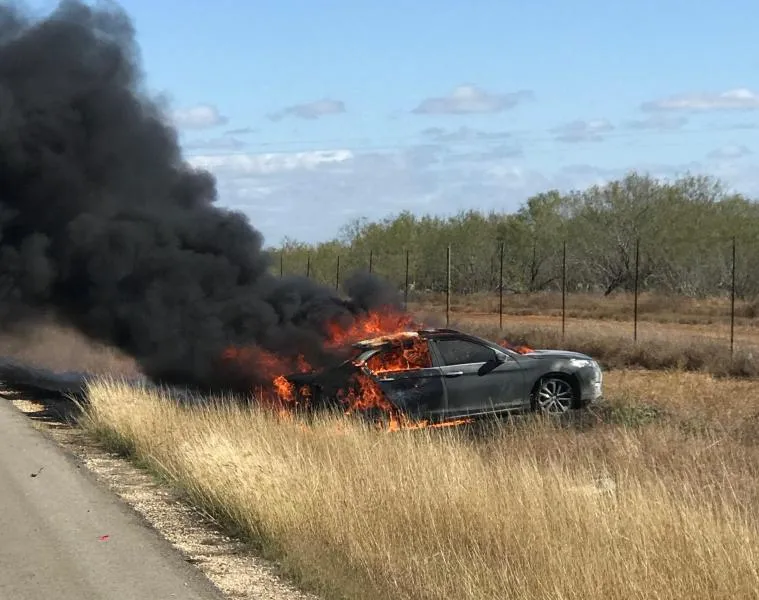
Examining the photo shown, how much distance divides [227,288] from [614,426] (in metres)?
7.78

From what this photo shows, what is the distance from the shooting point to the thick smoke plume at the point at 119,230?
16.8 m

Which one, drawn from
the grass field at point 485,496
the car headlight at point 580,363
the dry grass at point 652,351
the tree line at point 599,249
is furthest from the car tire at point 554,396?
the tree line at point 599,249

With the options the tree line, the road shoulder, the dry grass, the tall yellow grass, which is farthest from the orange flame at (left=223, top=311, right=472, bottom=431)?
the tree line

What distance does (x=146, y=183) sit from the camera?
19547 mm

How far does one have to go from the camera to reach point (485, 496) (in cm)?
782

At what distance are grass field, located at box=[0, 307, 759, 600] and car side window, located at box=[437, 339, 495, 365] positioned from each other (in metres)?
0.94

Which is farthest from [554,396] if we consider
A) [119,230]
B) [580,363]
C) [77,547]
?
[119,230]

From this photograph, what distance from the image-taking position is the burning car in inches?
516

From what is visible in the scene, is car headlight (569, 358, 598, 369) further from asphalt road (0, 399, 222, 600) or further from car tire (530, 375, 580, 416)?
asphalt road (0, 399, 222, 600)

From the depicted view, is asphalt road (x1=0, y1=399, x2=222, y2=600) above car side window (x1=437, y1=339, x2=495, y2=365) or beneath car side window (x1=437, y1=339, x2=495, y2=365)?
beneath

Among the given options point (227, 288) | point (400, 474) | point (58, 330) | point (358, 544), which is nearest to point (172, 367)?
point (227, 288)

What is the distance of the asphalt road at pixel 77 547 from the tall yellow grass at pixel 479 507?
77cm

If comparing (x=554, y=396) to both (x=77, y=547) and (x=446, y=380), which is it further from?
(x=77, y=547)

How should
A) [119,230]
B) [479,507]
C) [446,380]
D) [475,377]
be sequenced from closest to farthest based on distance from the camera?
[479,507] < [446,380] < [475,377] < [119,230]
